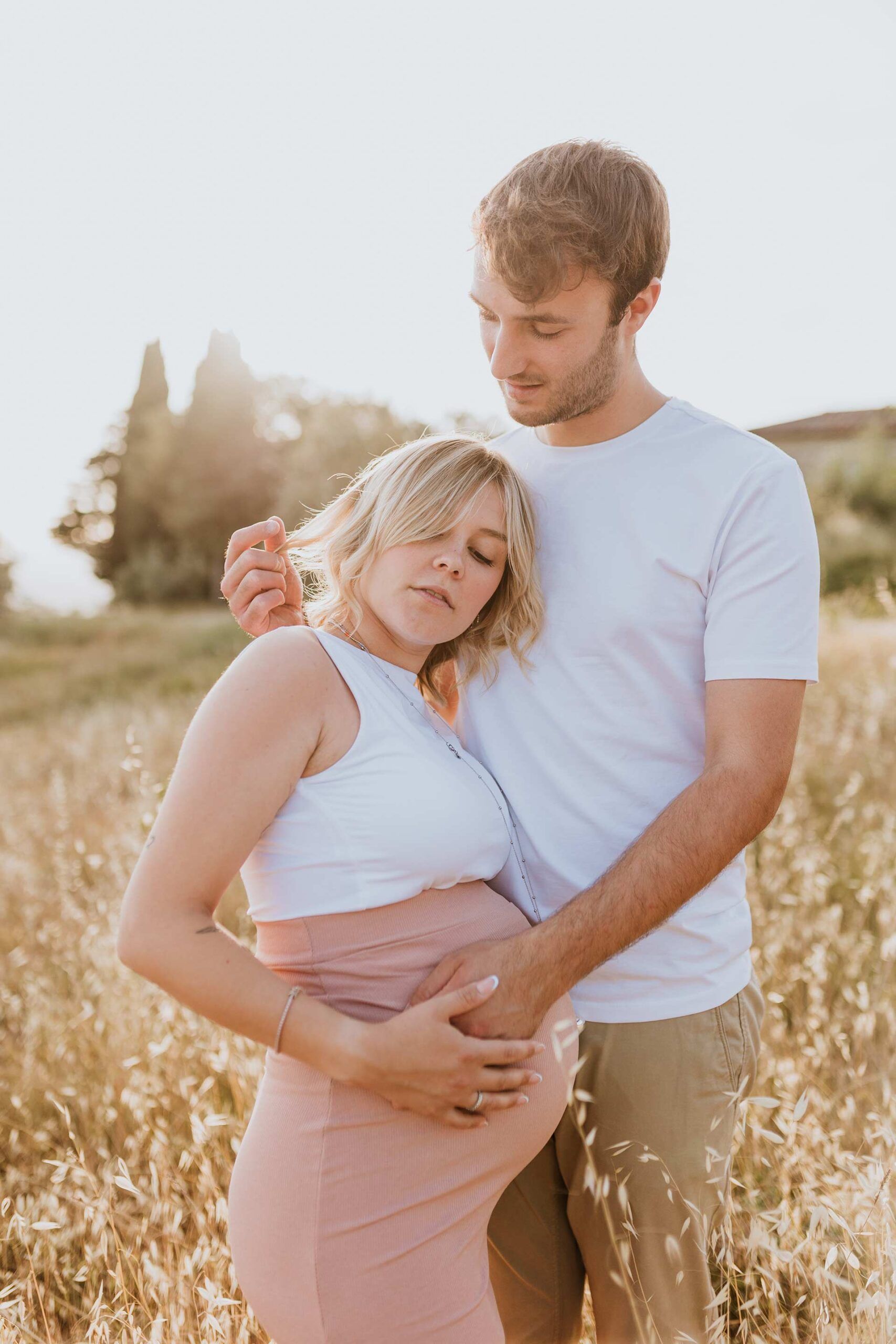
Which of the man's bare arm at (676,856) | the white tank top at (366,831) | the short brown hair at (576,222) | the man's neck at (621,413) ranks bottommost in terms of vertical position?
the man's bare arm at (676,856)

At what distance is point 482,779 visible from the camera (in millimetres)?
1952

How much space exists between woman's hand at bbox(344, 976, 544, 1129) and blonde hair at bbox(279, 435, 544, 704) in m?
0.82

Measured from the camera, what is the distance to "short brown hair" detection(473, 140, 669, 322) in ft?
6.43

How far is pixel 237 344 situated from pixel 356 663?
38260 millimetres

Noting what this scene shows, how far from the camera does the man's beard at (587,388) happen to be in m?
2.02

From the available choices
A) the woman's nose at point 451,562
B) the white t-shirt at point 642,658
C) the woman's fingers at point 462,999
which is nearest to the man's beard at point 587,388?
the white t-shirt at point 642,658

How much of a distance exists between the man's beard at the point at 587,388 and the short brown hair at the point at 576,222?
81 mm

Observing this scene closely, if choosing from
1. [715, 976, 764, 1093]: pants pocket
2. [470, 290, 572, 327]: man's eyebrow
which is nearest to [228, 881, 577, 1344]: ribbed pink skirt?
[715, 976, 764, 1093]: pants pocket

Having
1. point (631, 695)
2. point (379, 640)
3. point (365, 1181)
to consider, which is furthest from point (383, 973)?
point (631, 695)

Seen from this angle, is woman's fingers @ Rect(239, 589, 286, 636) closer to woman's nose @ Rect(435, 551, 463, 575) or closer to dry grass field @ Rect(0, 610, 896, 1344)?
woman's nose @ Rect(435, 551, 463, 575)

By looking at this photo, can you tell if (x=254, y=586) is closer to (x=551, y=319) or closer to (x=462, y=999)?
(x=551, y=319)

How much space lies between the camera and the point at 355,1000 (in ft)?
5.32

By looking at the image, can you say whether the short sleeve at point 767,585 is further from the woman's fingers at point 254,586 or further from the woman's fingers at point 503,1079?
Answer: the woman's fingers at point 254,586

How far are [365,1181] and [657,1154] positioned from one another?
0.73m
